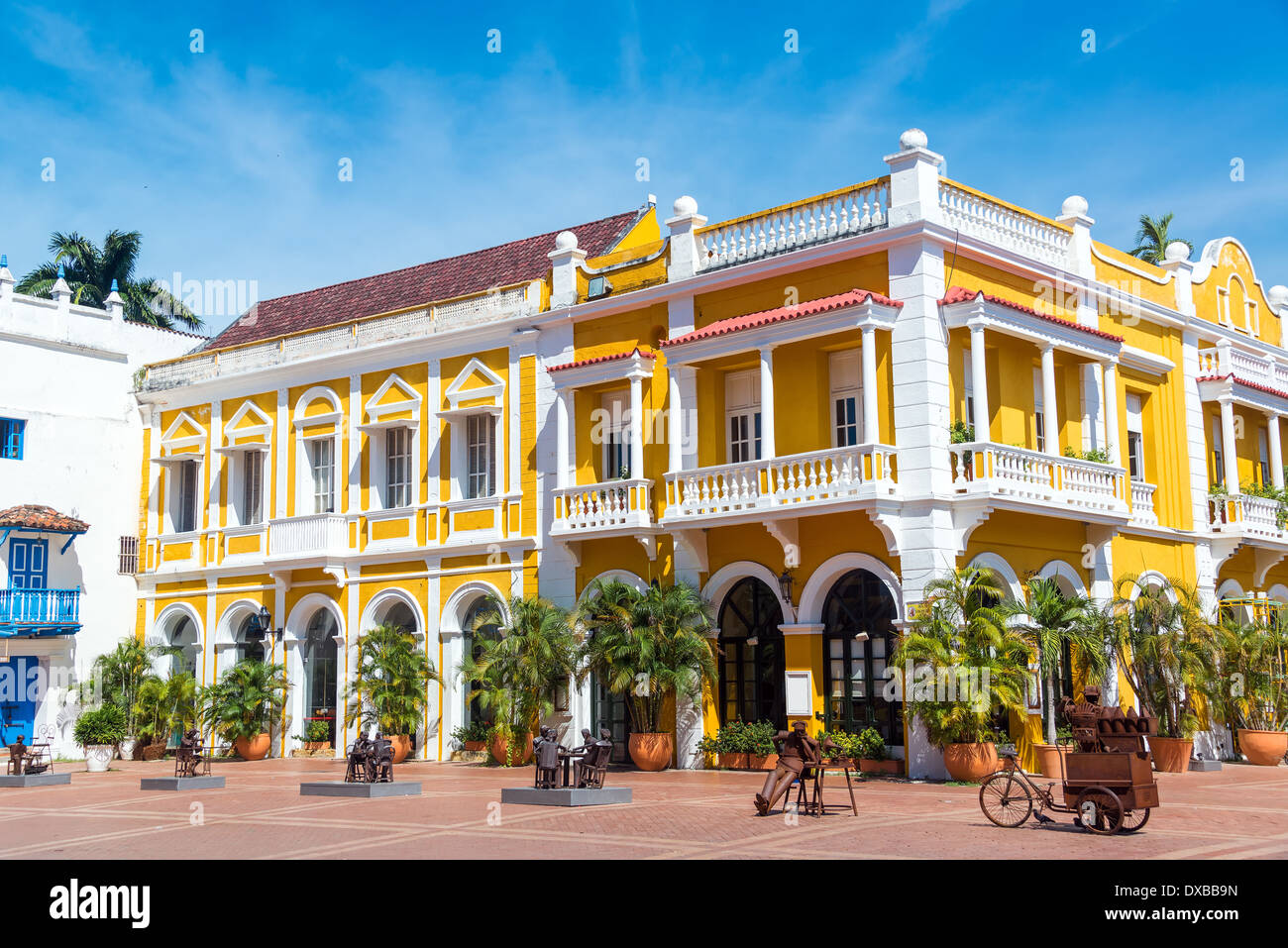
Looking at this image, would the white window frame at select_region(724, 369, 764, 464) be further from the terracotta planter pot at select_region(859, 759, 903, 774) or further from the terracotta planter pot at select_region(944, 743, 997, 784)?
the terracotta planter pot at select_region(944, 743, 997, 784)

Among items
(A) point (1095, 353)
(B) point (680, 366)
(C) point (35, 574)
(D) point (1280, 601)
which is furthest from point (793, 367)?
(C) point (35, 574)

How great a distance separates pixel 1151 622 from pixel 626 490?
8868mm

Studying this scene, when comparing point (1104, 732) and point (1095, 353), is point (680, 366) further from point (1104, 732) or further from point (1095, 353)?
point (1104, 732)

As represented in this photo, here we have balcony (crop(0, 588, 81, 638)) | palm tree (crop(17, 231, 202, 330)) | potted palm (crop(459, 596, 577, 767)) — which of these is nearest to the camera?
potted palm (crop(459, 596, 577, 767))

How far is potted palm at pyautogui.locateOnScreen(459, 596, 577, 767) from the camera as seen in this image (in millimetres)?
22812

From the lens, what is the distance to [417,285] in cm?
3117

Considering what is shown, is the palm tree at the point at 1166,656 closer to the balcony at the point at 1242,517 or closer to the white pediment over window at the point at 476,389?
the balcony at the point at 1242,517

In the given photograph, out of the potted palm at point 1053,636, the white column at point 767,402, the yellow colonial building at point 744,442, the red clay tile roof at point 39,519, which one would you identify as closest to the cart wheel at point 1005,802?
the yellow colonial building at point 744,442

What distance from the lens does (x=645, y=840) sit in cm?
1255

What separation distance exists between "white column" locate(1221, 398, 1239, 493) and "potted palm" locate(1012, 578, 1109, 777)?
625cm

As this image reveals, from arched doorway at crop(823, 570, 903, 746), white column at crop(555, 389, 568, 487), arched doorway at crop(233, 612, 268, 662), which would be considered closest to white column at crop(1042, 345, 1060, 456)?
arched doorway at crop(823, 570, 903, 746)

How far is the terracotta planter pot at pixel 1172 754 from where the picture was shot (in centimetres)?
2134

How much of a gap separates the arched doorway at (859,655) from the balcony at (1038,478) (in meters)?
2.20

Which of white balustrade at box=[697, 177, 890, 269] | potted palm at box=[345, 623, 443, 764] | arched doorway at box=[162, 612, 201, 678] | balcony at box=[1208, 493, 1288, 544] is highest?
white balustrade at box=[697, 177, 890, 269]
